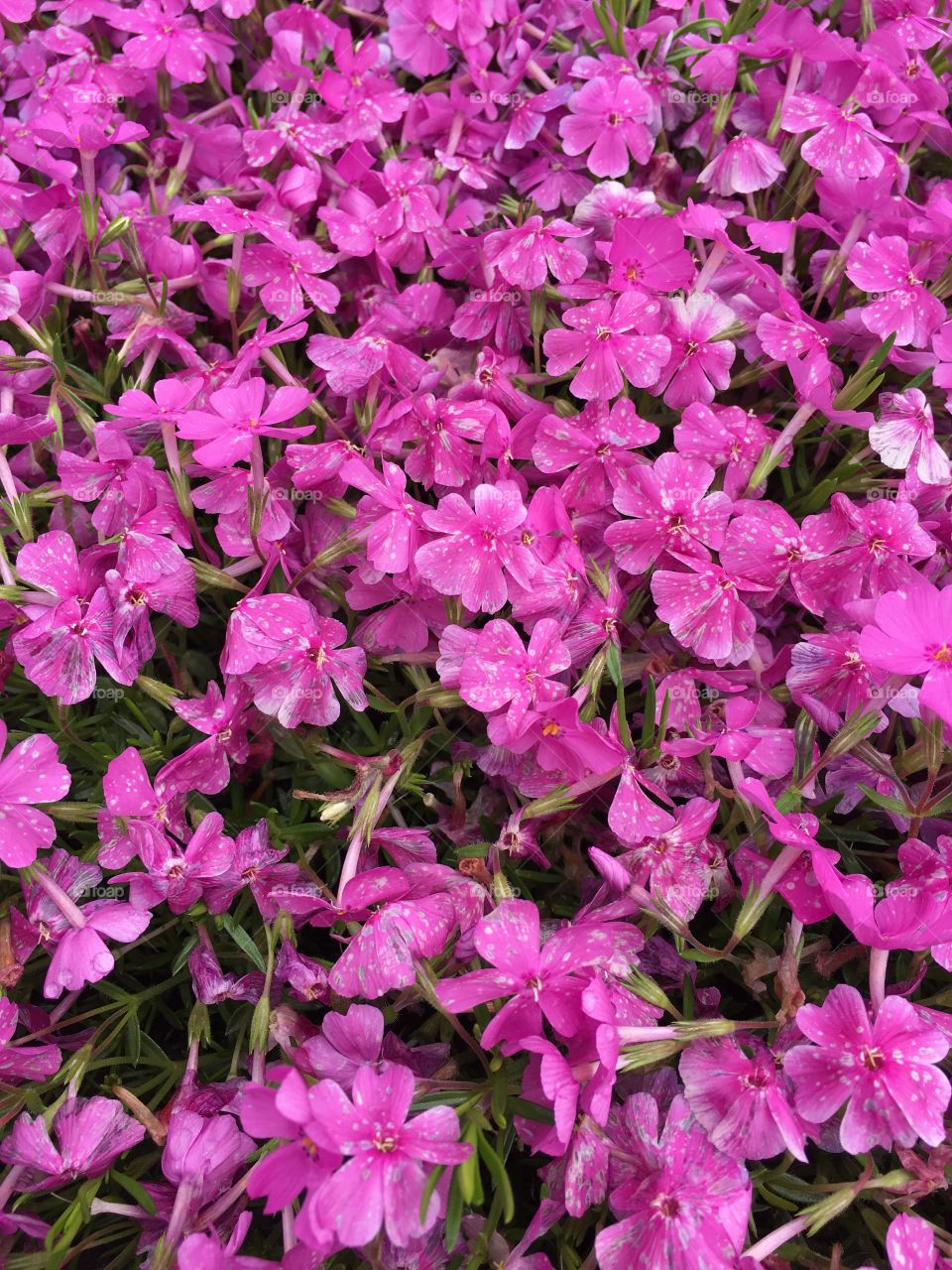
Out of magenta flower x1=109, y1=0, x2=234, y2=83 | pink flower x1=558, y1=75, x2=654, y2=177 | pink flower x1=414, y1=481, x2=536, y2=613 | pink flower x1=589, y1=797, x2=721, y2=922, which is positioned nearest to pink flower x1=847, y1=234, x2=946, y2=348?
pink flower x1=558, y1=75, x2=654, y2=177

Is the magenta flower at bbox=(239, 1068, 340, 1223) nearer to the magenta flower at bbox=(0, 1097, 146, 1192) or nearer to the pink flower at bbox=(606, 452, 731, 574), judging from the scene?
the magenta flower at bbox=(0, 1097, 146, 1192)

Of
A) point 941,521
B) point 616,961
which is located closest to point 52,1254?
point 616,961

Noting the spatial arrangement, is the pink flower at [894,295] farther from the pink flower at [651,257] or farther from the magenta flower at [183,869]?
the magenta flower at [183,869]

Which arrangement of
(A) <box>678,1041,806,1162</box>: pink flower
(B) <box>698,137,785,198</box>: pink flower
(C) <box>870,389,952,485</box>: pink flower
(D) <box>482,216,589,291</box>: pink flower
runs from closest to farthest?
(A) <box>678,1041,806,1162</box>: pink flower
(C) <box>870,389,952,485</box>: pink flower
(D) <box>482,216,589,291</box>: pink flower
(B) <box>698,137,785,198</box>: pink flower

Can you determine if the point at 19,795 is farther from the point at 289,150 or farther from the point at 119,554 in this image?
the point at 289,150

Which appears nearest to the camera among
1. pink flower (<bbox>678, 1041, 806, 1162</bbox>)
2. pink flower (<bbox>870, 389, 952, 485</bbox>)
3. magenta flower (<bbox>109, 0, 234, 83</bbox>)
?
pink flower (<bbox>678, 1041, 806, 1162</bbox>)

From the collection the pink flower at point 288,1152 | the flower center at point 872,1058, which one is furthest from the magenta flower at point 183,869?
the flower center at point 872,1058
